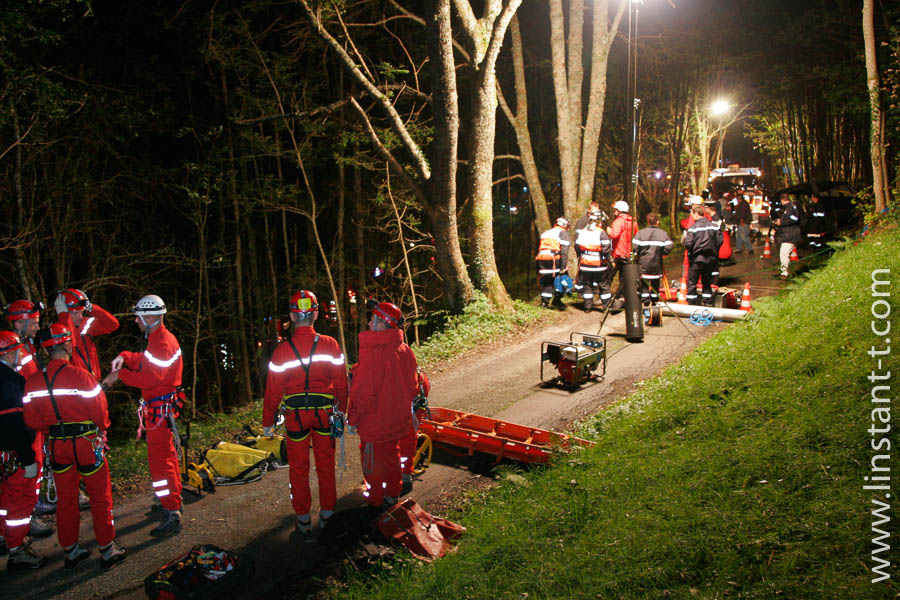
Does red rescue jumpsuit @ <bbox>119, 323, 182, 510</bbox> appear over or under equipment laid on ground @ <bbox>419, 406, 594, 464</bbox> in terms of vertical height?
over

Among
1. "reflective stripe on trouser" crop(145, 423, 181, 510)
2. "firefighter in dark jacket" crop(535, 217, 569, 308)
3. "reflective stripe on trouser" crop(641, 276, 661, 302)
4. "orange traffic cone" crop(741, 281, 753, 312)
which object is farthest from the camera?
"firefighter in dark jacket" crop(535, 217, 569, 308)

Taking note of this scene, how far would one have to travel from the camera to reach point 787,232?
15703 mm

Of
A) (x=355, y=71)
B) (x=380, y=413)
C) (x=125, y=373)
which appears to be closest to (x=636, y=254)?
(x=355, y=71)

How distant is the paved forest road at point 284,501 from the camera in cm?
523

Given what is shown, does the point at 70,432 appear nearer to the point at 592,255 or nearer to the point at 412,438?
the point at 412,438

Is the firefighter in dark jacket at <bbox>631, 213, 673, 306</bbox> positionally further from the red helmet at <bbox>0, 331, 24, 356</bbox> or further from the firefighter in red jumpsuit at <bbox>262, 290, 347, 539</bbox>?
the red helmet at <bbox>0, 331, 24, 356</bbox>

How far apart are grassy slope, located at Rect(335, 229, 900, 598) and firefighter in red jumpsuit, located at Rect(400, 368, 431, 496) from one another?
748 mm

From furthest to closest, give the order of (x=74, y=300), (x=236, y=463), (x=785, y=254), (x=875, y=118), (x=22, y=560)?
(x=875, y=118)
(x=785, y=254)
(x=236, y=463)
(x=74, y=300)
(x=22, y=560)

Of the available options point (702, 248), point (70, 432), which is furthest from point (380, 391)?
point (702, 248)

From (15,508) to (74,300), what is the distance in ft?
7.86

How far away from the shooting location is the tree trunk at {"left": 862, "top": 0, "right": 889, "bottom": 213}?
1578cm

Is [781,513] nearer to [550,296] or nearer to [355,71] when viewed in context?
[550,296]

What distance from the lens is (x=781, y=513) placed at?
4.50m

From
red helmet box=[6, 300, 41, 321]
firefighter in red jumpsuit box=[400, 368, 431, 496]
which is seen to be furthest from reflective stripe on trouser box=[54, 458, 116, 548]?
firefighter in red jumpsuit box=[400, 368, 431, 496]
